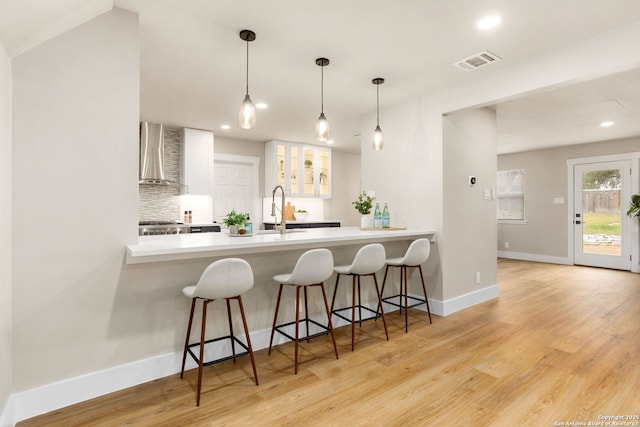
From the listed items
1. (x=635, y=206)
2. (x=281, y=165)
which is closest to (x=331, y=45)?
(x=281, y=165)

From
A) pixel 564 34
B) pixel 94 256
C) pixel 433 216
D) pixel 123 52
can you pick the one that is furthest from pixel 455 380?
pixel 123 52

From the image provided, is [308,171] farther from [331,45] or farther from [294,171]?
[331,45]

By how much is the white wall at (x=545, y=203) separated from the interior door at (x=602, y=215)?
20 centimetres

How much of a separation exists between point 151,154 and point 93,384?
367 cm

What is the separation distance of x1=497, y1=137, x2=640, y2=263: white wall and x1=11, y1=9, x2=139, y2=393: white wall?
25.1ft

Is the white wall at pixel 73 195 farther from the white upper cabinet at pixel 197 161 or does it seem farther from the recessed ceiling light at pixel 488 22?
the white upper cabinet at pixel 197 161

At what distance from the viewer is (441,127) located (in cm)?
371

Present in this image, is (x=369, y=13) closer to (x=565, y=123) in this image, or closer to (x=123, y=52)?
(x=123, y=52)

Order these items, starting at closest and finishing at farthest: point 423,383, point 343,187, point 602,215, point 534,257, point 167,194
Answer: point 423,383, point 167,194, point 602,215, point 534,257, point 343,187

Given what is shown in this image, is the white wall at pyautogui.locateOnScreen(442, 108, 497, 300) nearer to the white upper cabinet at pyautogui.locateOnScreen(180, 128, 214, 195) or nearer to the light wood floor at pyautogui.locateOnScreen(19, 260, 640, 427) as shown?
the light wood floor at pyautogui.locateOnScreen(19, 260, 640, 427)

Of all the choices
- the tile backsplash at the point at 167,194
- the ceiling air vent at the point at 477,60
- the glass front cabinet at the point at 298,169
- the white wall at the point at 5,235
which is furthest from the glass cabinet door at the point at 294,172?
the white wall at the point at 5,235

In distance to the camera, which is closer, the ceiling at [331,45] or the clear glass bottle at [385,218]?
the ceiling at [331,45]

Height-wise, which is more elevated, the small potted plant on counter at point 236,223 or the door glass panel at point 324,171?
the door glass panel at point 324,171

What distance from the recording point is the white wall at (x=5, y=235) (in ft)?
5.61
